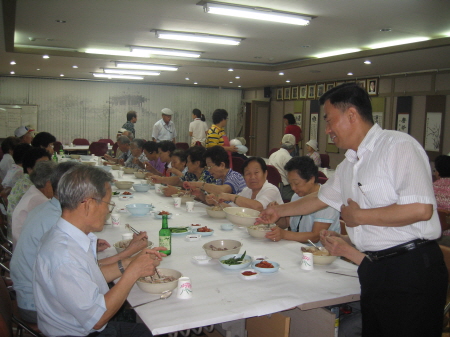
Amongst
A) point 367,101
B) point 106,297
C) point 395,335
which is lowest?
point 395,335

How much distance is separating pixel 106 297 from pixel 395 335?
3.97ft

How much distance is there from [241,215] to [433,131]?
677 cm

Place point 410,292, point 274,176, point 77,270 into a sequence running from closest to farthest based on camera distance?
point 77,270
point 410,292
point 274,176

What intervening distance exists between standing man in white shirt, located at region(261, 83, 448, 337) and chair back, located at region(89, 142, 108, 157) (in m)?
9.34

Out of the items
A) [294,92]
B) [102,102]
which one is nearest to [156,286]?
[294,92]

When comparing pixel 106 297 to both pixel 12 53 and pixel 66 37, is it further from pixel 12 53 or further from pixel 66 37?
pixel 12 53

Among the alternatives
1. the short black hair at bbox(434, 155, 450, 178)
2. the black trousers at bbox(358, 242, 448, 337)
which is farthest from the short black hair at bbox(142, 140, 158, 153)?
the black trousers at bbox(358, 242, 448, 337)

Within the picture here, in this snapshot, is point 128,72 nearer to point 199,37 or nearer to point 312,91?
point 199,37

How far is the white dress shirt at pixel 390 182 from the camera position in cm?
156

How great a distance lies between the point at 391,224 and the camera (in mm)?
1565

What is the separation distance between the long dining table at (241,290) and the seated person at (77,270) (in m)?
0.16

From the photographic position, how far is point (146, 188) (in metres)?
4.79

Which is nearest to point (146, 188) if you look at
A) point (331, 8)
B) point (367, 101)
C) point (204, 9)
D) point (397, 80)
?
point (204, 9)

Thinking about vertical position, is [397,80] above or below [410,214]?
above
